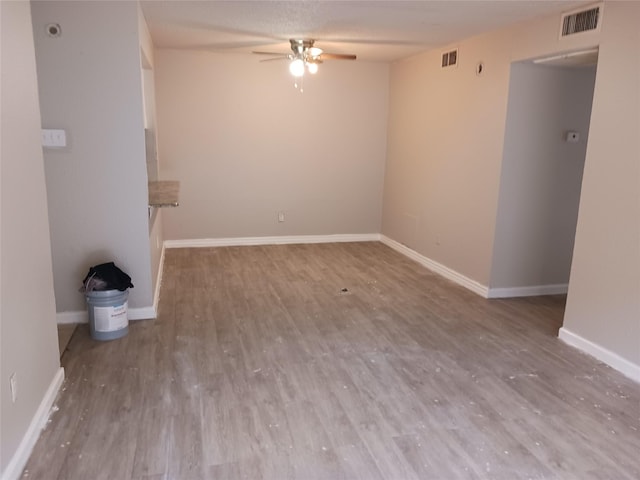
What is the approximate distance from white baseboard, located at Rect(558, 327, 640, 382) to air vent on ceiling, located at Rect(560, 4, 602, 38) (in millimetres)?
2095

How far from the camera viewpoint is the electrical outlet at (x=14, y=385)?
204 centimetres

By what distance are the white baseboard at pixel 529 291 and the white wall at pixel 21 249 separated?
3619 mm

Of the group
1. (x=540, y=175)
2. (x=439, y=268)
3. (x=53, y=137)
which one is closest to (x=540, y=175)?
(x=540, y=175)

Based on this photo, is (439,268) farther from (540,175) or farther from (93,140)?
(93,140)

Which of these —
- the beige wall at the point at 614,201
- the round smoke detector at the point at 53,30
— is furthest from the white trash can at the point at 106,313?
the beige wall at the point at 614,201

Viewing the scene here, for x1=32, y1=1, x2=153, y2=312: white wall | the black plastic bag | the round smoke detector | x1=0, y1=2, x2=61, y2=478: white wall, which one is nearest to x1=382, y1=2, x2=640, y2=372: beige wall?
x1=32, y1=1, x2=153, y2=312: white wall

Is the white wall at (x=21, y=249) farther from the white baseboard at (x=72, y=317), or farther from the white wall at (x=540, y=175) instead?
the white wall at (x=540, y=175)

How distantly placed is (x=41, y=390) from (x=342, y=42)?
13.1 ft

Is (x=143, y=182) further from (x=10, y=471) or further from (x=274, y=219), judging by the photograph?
(x=274, y=219)

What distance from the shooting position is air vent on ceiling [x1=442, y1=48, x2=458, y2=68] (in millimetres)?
4855

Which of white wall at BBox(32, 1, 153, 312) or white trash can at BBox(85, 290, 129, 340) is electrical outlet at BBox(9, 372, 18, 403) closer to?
white trash can at BBox(85, 290, 129, 340)

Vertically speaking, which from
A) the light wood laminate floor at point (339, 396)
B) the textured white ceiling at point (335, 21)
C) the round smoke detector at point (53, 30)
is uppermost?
the textured white ceiling at point (335, 21)

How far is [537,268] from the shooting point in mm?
4594

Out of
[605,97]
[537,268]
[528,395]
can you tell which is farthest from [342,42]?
[528,395]
